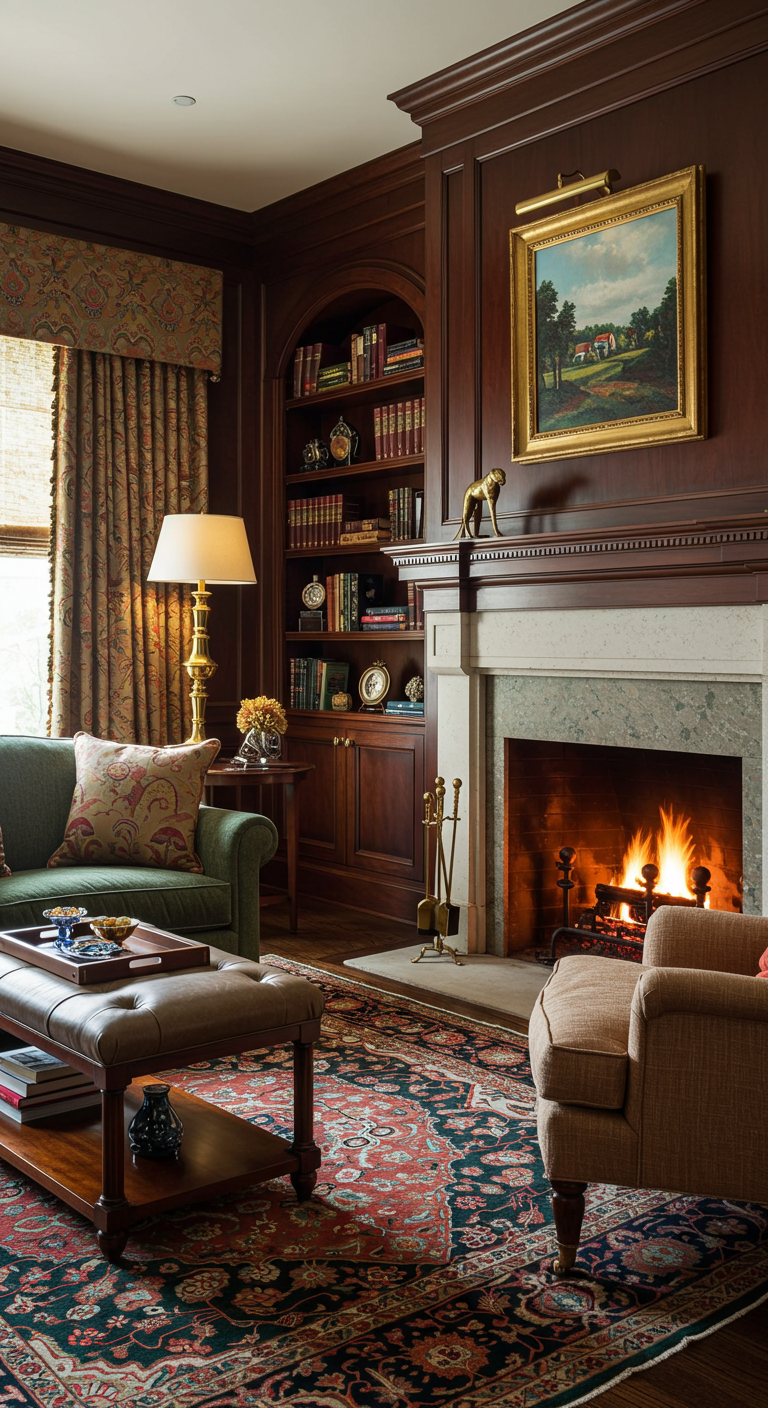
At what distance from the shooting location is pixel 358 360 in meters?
5.24

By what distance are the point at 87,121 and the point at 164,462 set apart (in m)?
1.43

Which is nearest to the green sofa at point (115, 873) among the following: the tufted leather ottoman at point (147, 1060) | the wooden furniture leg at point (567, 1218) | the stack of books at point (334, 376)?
the tufted leather ottoman at point (147, 1060)

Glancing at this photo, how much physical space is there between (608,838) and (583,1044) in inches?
95.9

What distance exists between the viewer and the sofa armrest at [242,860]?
3.69m

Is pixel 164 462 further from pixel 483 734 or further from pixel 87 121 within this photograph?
pixel 483 734

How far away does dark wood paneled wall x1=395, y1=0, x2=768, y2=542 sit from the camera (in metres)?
3.38

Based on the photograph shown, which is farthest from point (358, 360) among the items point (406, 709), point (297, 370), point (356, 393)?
point (406, 709)

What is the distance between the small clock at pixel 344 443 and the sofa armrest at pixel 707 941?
333 cm

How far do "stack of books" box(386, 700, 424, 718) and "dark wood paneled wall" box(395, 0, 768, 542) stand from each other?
31.4 inches

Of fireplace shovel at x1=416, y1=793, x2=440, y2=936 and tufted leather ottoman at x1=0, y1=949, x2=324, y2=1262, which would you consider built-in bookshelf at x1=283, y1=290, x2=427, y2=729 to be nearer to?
fireplace shovel at x1=416, y1=793, x2=440, y2=936

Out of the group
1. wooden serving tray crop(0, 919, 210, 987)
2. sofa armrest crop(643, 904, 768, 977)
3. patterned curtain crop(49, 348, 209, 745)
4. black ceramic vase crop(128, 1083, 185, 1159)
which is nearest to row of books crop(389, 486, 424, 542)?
patterned curtain crop(49, 348, 209, 745)

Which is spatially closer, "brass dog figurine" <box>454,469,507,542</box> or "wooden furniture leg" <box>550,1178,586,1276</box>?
"wooden furniture leg" <box>550,1178,586,1276</box>

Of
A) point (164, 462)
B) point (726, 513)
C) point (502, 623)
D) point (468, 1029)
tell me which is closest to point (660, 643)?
point (726, 513)

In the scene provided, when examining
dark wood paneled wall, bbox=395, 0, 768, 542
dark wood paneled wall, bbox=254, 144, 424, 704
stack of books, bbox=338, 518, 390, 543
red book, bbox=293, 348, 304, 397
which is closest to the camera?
dark wood paneled wall, bbox=395, 0, 768, 542
